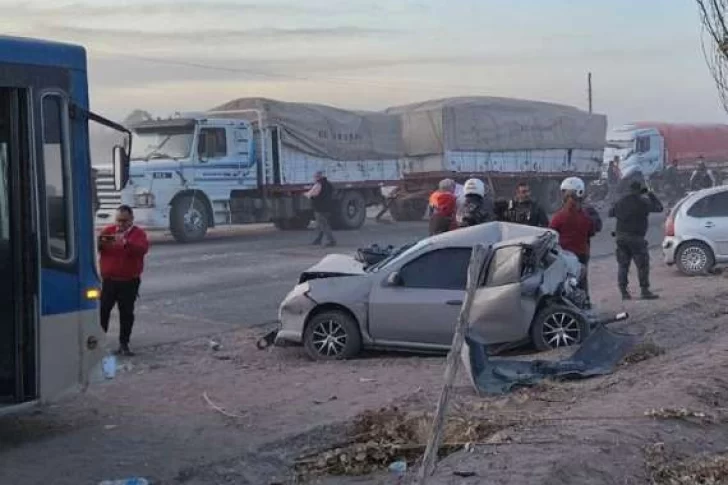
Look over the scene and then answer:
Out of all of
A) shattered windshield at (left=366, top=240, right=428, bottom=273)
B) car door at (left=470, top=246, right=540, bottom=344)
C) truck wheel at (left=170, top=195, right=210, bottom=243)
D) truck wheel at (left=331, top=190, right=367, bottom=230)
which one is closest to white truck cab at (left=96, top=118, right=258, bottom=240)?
truck wheel at (left=170, top=195, right=210, bottom=243)

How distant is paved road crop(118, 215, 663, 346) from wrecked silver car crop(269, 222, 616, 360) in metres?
2.59

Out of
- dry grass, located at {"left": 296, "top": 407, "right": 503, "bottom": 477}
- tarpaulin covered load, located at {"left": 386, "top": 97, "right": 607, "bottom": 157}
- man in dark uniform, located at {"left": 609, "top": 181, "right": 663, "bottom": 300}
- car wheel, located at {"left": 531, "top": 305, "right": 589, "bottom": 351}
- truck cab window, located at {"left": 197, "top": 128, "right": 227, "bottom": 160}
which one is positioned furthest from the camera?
tarpaulin covered load, located at {"left": 386, "top": 97, "right": 607, "bottom": 157}

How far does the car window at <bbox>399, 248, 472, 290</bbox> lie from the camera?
12938mm

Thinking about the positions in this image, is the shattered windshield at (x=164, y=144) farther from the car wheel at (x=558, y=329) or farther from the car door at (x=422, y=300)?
the car wheel at (x=558, y=329)

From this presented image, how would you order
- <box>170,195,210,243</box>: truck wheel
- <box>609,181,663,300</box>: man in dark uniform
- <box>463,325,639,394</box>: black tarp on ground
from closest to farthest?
<box>463,325,639,394</box>: black tarp on ground < <box>609,181,663,300</box>: man in dark uniform < <box>170,195,210,243</box>: truck wheel

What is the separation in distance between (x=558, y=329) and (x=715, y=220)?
8.32 metres

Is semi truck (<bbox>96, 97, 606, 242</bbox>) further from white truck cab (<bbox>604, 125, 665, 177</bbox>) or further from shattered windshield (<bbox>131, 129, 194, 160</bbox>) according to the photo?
white truck cab (<bbox>604, 125, 665, 177</bbox>)

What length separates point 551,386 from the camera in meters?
10.5

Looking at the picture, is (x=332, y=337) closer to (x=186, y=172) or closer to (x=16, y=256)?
(x=16, y=256)

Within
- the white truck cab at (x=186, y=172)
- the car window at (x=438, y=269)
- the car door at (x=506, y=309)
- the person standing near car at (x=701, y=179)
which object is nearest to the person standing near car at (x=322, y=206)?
the white truck cab at (x=186, y=172)

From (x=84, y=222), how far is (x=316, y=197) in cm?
1785

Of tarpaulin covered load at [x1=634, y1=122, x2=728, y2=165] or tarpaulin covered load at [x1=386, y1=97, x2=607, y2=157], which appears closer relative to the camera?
tarpaulin covered load at [x1=386, y1=97, x2=607, y2=157]

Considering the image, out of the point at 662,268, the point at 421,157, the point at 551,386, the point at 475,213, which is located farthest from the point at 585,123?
Result: the point at 551,386

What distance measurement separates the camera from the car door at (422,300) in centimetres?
1280
